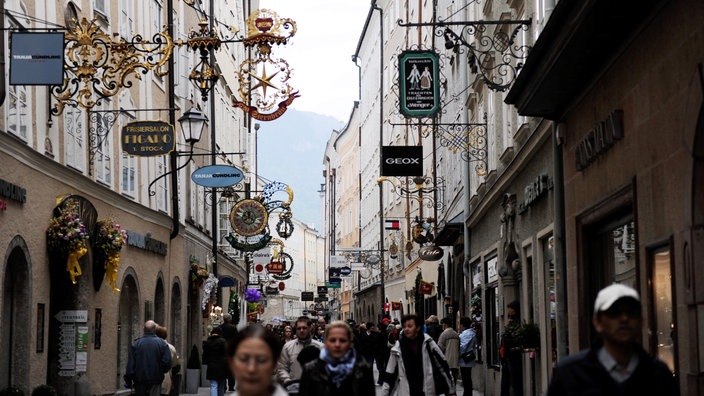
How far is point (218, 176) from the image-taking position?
27.9m

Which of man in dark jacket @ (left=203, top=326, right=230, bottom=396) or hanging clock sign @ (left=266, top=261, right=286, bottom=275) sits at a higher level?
hanging clock sign @ (left=266, top=261, right=286, bottom=275)

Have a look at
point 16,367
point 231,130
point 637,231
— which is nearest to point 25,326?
point 16,367

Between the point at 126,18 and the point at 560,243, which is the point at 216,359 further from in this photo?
the point at 560,243

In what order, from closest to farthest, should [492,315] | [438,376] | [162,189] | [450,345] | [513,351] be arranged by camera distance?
[438,376]
[513,351]
[450,345]
[492,315]
[162,189]

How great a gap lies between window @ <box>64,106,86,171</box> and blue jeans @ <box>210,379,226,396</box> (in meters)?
4.75

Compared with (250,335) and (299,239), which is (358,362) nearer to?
(250,335)

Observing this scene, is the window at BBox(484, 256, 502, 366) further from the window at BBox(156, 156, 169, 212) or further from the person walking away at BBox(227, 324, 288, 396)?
the person walking away at BBox(227, 324, 288, 396)

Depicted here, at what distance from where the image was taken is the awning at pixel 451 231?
105ft

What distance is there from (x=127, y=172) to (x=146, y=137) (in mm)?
5350

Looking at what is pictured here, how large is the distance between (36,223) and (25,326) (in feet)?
5.14

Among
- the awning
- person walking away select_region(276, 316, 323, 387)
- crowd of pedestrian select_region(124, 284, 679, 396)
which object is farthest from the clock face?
person walking away select_region(276, 316, 323, 387)

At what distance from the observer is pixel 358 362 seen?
8.96 meters

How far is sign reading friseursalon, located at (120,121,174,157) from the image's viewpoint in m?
21.6

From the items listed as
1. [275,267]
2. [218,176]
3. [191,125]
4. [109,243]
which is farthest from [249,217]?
[275,267]
